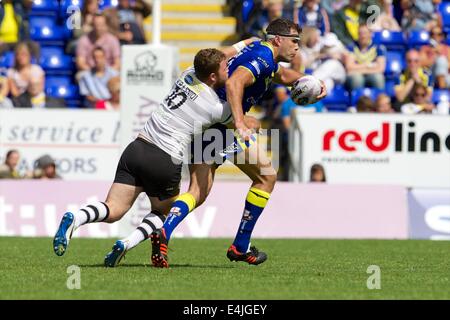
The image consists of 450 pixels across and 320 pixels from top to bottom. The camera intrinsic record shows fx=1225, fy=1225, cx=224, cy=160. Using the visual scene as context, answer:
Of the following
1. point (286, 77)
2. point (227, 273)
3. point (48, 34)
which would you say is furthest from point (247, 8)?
point (227, 273)

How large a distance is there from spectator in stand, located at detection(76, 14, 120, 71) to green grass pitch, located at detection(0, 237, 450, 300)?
6.09m

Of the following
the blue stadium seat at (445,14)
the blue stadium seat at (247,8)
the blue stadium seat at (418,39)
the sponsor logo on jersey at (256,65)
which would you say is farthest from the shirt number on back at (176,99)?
the blue stadium seat at (445,14)

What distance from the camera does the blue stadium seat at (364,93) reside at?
2083 cm

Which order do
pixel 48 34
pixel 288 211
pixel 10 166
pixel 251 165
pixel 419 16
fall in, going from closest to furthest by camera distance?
pixel 251 165, pixel 288 211, pixel 10 166, pixel 48 34, pixel 419 16

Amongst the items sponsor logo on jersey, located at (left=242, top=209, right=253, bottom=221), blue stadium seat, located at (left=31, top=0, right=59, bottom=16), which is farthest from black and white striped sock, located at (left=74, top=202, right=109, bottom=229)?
blue stadium seat, located at (left=31, top=0, right=59, bottom=16)

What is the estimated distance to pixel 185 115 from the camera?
10.7 meters

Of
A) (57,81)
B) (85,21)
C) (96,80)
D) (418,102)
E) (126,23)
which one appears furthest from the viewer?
(85,21)

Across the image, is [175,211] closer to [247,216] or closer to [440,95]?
[247,216]

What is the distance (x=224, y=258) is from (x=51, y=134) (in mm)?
6890

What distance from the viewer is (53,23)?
22.3 metres

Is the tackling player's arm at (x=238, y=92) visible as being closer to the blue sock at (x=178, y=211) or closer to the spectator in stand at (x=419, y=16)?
the blue sock at (x=178, y=211)

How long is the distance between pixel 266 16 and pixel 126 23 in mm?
2449

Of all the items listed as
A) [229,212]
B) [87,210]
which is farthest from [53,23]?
[87,210]
